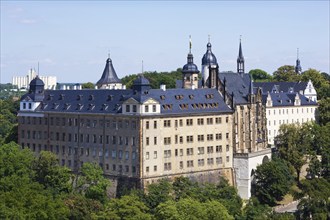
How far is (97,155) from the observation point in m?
108

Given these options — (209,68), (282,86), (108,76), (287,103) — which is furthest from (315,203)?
(282,86)

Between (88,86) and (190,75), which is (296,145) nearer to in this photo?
(190,75)

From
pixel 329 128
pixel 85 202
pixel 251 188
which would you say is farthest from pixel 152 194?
pixel 329 128

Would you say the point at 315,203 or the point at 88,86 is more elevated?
the point at 88,86

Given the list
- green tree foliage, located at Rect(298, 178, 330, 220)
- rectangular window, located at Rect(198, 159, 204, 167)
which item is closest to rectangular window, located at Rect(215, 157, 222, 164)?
rectangular window, located at Rect(198, 159, 204, 167)

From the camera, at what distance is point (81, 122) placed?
110438mm

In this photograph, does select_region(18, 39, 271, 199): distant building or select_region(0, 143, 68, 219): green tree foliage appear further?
select_region(18, 39, 271, 199): distant building

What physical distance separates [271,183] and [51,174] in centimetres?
3327

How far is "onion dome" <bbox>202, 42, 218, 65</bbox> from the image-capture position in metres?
129

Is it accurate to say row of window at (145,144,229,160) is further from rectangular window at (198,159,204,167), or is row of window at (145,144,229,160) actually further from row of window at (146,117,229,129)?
row of window at (146,117,229,129)

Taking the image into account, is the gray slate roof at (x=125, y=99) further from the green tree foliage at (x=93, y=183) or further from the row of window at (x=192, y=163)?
the green tree foliage at (x=93, y=183)

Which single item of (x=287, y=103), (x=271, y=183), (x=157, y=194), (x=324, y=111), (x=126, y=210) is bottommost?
(x=126, y=210)

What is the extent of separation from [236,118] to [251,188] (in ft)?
37.3

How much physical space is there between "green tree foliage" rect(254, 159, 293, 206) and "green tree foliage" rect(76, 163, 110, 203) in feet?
80.6
